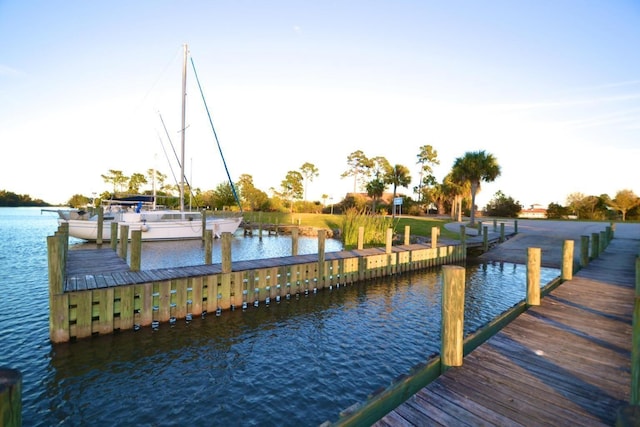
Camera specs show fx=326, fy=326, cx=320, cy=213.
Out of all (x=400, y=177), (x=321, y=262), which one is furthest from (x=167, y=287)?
(x=400, y=177)

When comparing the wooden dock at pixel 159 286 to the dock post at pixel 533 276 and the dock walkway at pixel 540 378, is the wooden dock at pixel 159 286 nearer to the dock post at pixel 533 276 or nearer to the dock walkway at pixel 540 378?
the dock post at pixel 533 276

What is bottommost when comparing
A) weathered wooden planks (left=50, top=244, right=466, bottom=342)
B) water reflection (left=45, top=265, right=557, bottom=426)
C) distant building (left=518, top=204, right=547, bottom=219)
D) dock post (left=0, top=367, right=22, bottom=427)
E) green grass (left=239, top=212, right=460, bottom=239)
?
water reflection (left=45, top=265, right=557, bottom=426)

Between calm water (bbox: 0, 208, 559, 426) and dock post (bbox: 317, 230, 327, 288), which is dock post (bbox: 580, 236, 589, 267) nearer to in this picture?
calm water (bbox: 0, 208, 559, 426)

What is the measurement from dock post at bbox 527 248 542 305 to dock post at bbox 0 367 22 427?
8091 mm

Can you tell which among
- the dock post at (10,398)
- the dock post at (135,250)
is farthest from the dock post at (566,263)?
the dock post at (135,250)

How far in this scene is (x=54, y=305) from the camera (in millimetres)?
6672

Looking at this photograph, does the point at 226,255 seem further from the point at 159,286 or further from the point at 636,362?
the point at 636,362

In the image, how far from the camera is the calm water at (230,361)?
492cm

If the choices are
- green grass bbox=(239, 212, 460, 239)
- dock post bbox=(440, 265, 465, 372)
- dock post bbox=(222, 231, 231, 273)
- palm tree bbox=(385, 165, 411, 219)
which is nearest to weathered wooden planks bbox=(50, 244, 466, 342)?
dock post bbox=(222, 231, 231, 273)

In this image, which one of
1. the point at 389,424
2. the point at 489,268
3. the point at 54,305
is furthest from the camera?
the point at 489,268

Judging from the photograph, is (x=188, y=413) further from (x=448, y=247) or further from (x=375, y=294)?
(x=448, y=247)

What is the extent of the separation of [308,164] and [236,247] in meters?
62.6

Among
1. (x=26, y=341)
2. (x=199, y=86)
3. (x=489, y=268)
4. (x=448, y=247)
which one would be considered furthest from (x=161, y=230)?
(x=489, y=268)

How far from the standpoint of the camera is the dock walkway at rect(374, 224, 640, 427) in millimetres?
3168
